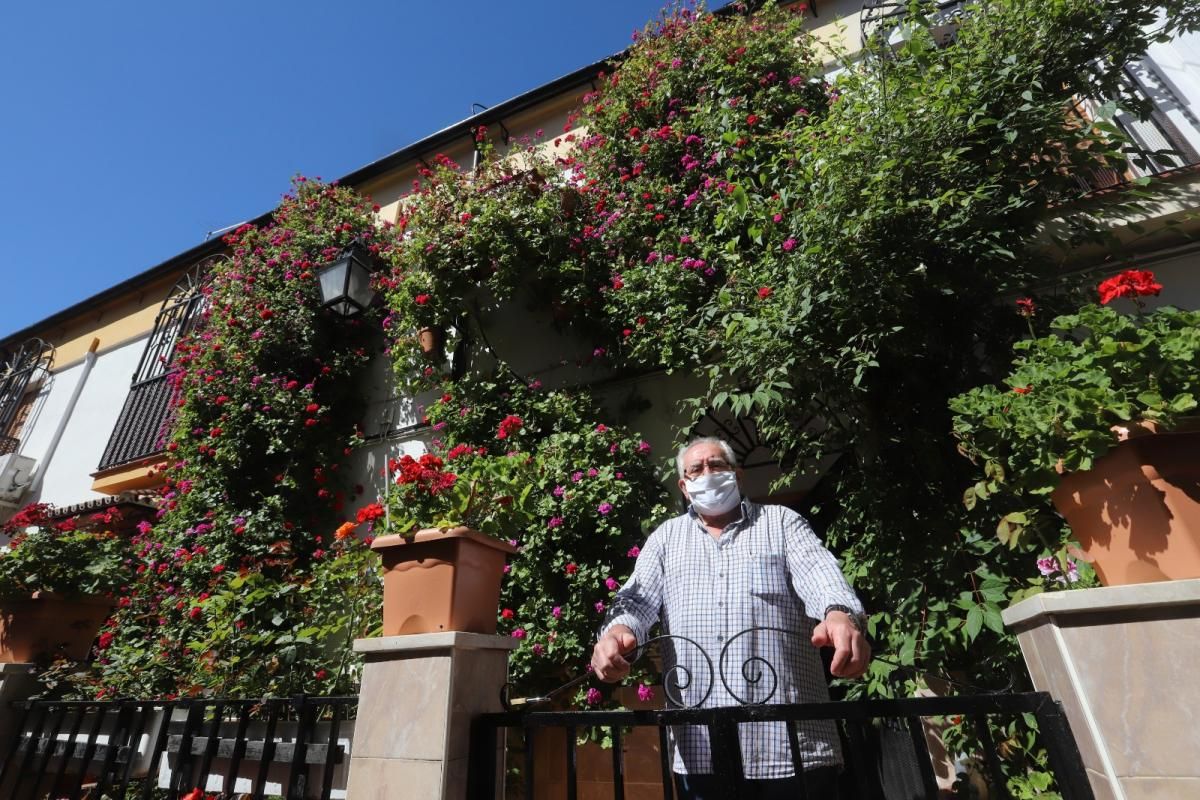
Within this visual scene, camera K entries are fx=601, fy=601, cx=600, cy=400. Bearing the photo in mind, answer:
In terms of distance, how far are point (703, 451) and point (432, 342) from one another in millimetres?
3610

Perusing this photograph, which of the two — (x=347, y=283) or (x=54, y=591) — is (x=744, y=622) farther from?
(x=347, y=283)

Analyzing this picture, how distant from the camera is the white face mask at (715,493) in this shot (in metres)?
2.13

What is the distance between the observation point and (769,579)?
1.87 meters

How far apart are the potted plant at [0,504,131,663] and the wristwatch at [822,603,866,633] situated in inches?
188

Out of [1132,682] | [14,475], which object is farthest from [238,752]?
[14,475]

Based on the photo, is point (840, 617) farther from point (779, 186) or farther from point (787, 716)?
point (779, 186)

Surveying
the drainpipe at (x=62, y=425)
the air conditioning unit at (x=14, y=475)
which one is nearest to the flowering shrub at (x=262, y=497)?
the drainpipe at (x=62, y=425)

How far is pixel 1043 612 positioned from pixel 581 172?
16.5 feet

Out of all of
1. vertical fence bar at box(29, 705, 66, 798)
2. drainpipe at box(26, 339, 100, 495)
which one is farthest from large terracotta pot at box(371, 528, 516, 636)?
drainpipe at box(26, 339, 100, 495)

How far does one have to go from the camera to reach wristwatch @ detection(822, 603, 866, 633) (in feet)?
5.18

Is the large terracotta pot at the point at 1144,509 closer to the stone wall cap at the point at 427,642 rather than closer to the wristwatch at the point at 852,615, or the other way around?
the wristwatch at the point at 852,615

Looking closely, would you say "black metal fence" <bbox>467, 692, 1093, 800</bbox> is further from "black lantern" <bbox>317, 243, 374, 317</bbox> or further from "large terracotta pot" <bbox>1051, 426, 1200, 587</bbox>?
"black lantern" <bbox>317, 243, 374, 317</bbox>

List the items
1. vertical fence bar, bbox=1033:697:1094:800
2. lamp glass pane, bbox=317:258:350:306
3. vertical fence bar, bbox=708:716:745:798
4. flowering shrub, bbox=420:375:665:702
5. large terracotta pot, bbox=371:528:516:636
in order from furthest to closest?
lamp glass pane, bbox=317:258:350:306, flowering shrub, bbox=420:375:665:702, large terracotta pot, bbox=371:528:516:636, vertical fence bar, bbox=708:716:745:798, vertical fence bar, bbox=1033:697:1094:800

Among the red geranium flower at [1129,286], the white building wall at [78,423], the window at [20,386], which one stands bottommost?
the red geranium flower at [1129,286]
